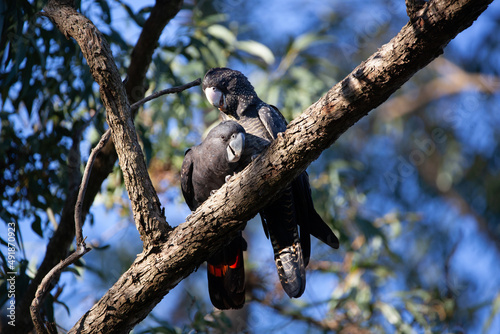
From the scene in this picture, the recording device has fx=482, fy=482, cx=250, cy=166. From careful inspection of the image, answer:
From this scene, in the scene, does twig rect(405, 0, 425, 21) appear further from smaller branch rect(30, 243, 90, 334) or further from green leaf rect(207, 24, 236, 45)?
green leaf rect(207, 24, 236, 45)

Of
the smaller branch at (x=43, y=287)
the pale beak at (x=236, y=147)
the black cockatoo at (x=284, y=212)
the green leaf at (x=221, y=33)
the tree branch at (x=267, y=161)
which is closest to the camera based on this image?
the tree branch at (x=267, y=161)

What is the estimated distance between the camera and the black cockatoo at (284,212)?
2449mm

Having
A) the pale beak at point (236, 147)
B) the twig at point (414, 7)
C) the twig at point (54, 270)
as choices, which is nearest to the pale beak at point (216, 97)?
Result: the pale beak at point (236, 147)

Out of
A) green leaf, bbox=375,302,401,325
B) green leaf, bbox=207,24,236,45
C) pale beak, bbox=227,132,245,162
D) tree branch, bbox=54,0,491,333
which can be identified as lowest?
green leaf, bbox=375,302,401,325

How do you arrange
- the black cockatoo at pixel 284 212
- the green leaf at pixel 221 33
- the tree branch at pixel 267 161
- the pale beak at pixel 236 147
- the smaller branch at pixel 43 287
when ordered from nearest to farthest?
the tree branch at pixel 267 161, the smaller branch at pixel 43 287, the pale beak at pixel 236 147, the black cockatoo at pixel 284 212, the green leaf at pixel 221 33

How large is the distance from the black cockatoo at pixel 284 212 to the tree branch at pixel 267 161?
17.8 inches

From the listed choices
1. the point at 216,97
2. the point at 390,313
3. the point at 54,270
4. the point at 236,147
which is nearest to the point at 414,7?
the point at 236,147

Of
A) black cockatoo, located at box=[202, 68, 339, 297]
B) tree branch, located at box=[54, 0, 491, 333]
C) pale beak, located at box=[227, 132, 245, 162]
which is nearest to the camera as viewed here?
tree branch, located at box=[54, 0, 491, 333]

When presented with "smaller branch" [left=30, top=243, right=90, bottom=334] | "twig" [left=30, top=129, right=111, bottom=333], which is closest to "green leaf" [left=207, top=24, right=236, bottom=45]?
"twig" [left=30, top=129, right=111, bottom=333]

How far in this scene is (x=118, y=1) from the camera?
325cm

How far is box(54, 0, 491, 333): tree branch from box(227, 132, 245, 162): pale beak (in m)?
0.38

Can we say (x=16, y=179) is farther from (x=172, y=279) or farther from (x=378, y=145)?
(x=378, y=145)

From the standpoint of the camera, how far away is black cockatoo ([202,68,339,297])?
245 centimetres

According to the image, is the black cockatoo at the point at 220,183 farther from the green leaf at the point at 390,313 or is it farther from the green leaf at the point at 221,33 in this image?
the green leaf at the point at 390,313
